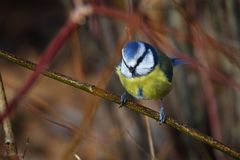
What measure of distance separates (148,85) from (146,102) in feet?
3.50

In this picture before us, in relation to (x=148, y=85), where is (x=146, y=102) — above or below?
below

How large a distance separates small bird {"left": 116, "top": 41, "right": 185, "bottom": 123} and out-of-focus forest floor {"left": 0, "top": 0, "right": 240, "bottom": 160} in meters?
0.05

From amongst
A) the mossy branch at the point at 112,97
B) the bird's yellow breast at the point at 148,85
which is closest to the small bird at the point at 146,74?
the bird's yellow breast at the point at 148,85

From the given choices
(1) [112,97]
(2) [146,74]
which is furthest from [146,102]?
(1) [112,97]

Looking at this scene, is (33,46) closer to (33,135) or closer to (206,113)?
(33,135)

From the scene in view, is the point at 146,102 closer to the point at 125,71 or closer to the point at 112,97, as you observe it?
the point at 125,71

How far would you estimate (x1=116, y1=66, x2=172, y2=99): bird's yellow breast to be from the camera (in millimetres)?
1495

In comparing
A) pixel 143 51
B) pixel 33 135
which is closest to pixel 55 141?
pixel 33 135

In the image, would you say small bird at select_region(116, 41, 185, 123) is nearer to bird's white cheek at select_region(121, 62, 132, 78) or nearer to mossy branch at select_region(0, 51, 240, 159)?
bird's white cheek at select_region(121, 62, 132, 78)

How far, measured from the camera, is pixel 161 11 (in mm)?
2426

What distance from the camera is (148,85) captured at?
1512mm

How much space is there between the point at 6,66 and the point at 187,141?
1622mm

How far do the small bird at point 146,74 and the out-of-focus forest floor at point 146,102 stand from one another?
5 cm

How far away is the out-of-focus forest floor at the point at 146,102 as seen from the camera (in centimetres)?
152
